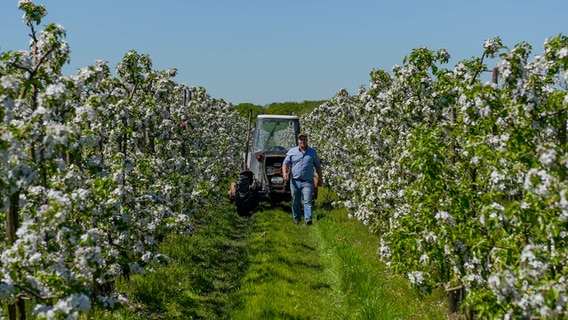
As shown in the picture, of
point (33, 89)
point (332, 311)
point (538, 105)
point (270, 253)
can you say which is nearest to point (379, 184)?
point (270, 253)

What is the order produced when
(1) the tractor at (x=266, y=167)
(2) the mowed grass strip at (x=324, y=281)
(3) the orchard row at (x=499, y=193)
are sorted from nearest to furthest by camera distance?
1. (3) the orchard row at (x=499, y=193)
2. (2) the mowed grass strip at (x=324, y=281)
3. (1) the tractor at (x=266, y=167)

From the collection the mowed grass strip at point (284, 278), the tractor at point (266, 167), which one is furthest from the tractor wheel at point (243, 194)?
the mowed grass strip at point (284, 278)

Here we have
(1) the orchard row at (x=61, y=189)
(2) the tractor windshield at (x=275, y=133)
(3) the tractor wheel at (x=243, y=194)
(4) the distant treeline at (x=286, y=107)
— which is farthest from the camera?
(4) the distant treeline at (x=286, y=107)

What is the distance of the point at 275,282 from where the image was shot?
10461 mm

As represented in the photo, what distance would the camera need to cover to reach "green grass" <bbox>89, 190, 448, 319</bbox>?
345 inches

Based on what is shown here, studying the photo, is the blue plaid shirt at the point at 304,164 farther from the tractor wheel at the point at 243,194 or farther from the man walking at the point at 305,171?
the tractor wheel at the point at 243,194

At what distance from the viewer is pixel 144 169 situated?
9883 millimetres

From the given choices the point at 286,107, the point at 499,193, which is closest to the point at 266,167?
the point at 499,193

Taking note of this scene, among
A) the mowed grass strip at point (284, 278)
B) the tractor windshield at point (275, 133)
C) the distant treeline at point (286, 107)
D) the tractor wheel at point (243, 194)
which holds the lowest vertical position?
the mowed grass strip at point (284, 278)

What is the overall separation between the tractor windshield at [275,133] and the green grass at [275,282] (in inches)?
192

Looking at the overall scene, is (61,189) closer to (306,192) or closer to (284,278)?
(284,278)

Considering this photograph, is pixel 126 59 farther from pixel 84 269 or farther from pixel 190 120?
pixel 84 269

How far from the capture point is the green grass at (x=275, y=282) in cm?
877

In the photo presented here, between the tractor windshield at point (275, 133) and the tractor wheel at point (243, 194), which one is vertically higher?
the tractor windshield at point (275, 133)
